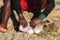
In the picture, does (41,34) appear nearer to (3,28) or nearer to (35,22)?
(35,22)

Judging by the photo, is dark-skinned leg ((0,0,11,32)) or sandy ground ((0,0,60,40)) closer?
sandy ground ((0,0,60,40))

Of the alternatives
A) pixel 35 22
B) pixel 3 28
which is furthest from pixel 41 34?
pixel 3 28

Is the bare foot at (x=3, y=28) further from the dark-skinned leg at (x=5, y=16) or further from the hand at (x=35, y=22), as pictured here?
the hand at (x=35, y=22)

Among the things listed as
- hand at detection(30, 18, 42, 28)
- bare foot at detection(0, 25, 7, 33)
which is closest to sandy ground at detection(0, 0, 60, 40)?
bare foot at detection(0, 25, 7, 33)

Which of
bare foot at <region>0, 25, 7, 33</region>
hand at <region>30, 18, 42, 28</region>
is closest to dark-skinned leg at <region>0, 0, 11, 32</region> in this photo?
bare foot at <region>0, 25, 7, 33</region>

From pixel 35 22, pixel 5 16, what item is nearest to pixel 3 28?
pixel 5 16

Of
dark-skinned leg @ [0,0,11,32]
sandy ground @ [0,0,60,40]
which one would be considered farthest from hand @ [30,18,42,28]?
dark-skinned leg @ [0,0,11,32]

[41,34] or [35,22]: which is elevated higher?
[35,22]

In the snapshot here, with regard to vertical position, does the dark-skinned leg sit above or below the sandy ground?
above

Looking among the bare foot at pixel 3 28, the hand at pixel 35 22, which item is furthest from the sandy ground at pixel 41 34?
the hand at pixel 35 22

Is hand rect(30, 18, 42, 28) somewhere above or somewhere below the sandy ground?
above

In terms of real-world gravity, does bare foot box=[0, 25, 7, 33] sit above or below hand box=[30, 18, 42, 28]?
below

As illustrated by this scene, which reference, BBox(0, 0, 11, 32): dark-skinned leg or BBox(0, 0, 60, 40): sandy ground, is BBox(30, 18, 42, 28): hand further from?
BBox(0, 0, 11, 32): dark-skinned leg

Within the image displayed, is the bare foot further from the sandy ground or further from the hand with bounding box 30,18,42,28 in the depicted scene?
the hand with bounding box 30,18,42,28
